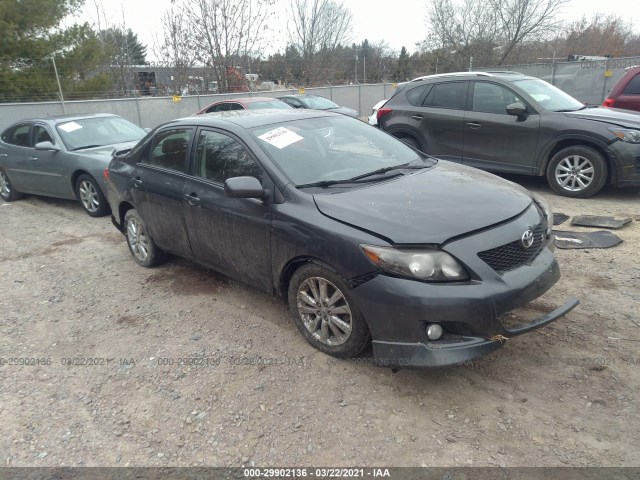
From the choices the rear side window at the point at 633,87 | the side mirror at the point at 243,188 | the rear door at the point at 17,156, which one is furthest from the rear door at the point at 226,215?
the rear side window at the point at 633,87

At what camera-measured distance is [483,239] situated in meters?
2.82

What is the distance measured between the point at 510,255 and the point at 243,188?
71.9 inches

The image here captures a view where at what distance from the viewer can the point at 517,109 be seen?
6766 millimetres

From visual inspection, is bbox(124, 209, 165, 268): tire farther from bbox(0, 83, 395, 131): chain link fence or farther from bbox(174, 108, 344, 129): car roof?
bbox(0, 83, 395, 131): chain link fence

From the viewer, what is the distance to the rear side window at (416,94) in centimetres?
801

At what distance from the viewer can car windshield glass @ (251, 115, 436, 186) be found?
3580 mm

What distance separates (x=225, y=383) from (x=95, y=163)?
5201 mm

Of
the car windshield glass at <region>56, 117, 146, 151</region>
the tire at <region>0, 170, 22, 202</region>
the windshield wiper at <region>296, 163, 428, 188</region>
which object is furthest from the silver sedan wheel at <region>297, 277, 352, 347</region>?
the tire at <region>0, 170, 22, 202</region>

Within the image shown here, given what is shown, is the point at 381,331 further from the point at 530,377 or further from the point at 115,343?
the point at 115,343

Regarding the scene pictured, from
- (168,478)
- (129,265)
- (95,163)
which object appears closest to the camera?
(168,478)

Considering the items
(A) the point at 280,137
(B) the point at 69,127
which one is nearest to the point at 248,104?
(B) the point at 69,127

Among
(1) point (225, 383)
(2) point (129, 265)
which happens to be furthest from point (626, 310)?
(2) point (129, 265)

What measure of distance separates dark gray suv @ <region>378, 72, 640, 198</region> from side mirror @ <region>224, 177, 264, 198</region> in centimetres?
492

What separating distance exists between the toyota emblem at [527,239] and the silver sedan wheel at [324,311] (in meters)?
1.17
